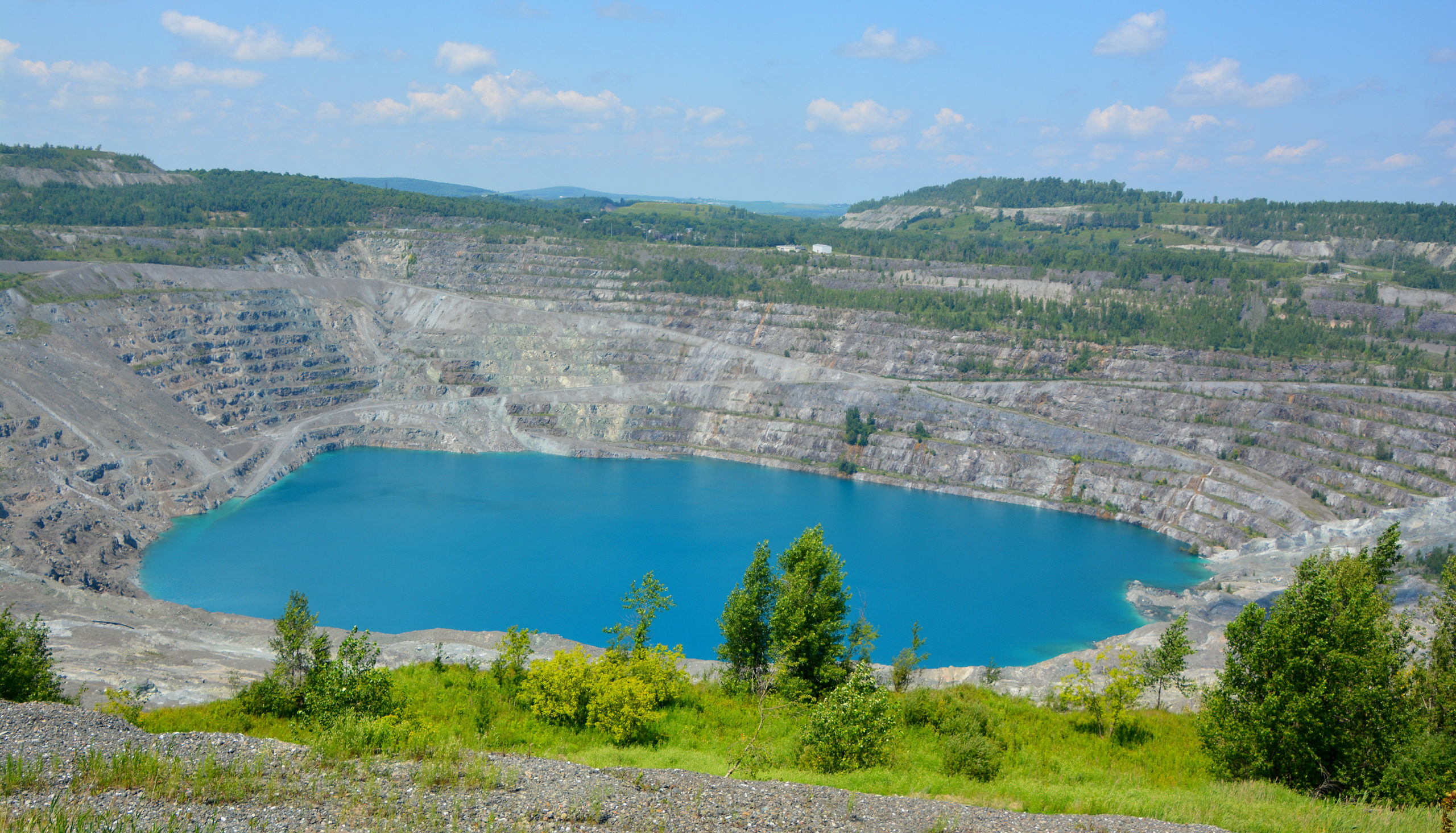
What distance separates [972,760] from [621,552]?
174 ft

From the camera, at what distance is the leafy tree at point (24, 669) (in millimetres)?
28625

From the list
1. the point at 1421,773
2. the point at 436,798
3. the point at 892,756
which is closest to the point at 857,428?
the point at 892,756

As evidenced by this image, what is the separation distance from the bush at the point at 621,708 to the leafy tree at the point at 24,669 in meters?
17.2

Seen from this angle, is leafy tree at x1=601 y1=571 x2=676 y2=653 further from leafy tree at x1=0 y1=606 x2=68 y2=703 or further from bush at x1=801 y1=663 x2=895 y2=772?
leafy tree at x1=0 y1=606 x2=68 y2=703

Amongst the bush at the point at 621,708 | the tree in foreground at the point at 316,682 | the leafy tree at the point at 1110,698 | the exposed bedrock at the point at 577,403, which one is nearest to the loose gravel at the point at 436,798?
the tree in foreground at the point at 316,682

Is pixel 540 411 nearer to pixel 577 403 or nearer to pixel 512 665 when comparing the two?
pixel 577 403

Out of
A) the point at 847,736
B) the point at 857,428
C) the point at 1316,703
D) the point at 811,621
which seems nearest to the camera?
the point at 1316,703

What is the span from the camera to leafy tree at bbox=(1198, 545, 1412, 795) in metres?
22.1

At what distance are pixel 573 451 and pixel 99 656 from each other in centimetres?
6366

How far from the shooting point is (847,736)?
73.4 ft

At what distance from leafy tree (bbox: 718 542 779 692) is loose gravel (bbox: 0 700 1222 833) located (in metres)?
16.2

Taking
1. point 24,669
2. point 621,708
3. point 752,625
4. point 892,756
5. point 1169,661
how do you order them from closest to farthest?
1. point 892,756
2. point 621,708
3. point 24,669
4. point 1169,661
5. point 752,625

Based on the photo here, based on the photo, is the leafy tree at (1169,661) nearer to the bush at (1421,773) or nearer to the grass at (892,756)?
the grass at (892,756)

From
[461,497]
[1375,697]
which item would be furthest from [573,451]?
[1375,697]
